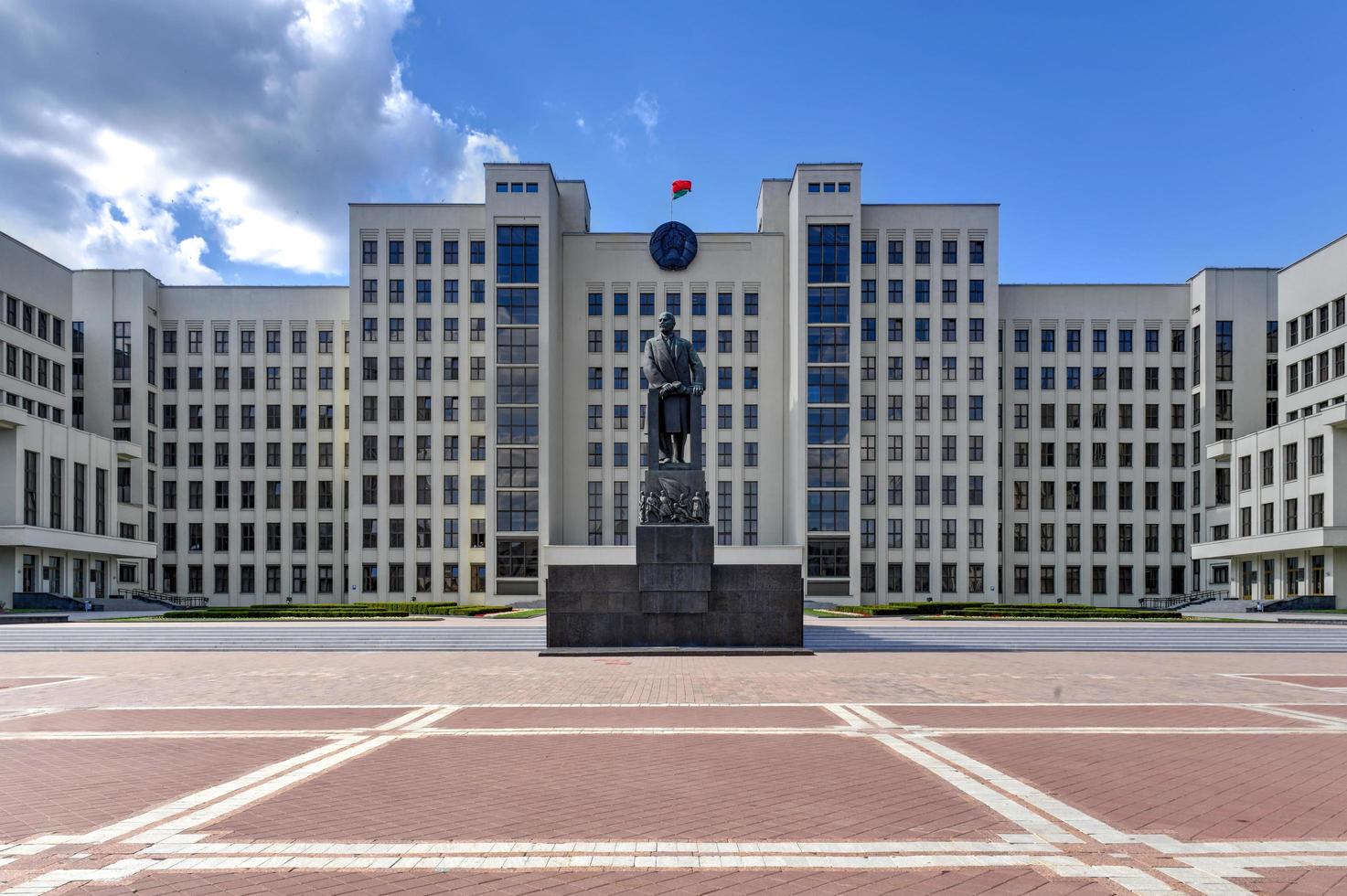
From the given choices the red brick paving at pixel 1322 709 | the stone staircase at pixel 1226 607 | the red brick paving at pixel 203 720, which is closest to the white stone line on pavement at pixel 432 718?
the red brick paving at pixel 203 720

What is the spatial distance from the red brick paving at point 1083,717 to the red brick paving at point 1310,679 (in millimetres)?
4582

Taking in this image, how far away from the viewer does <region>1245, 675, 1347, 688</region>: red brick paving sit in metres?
15.9

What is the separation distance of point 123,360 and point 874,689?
6087 centimetres

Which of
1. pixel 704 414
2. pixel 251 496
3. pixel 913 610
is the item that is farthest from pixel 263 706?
pixel 251 496

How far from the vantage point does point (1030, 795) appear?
300 inches

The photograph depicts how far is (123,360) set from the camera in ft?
198

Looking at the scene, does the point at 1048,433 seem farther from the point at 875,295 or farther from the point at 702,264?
the point at 702,264

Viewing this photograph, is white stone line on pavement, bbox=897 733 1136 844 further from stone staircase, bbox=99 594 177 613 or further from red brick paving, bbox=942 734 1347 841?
stone staircase, bbox=99 594 177 613

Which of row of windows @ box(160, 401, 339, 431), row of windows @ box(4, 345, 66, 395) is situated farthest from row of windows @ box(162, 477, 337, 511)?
row of windows @ box(4, 345, 66, 395)

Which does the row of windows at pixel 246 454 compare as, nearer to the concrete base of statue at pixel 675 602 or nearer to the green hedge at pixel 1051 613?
→ the green hedge at pixel 1051 613

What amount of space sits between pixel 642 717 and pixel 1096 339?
2326 inches

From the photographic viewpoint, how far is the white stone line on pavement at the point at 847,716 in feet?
36.7

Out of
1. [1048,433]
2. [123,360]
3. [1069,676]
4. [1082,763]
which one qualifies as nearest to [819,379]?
[1048,433]

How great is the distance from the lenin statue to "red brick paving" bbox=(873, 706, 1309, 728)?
970 centimetres
